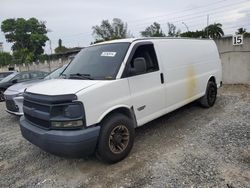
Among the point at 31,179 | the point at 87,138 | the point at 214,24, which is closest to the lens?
the point at 87,138

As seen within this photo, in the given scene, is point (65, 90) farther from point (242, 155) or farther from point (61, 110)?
point (242, 155)

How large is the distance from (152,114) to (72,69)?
5.94 ft

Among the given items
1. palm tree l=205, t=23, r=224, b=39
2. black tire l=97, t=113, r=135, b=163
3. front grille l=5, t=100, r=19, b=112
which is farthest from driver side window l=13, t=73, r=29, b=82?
palm tree l=205, t=23, r=224, b=39

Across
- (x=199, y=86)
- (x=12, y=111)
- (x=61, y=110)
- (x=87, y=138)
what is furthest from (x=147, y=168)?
(x=12, y=111)

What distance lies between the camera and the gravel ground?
3.36 m

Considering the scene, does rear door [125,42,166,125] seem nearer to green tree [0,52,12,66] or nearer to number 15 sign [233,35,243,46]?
number 15 sign [233,35,243,46]

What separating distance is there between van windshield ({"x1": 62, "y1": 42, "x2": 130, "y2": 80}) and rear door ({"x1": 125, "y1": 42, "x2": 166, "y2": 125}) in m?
0.22

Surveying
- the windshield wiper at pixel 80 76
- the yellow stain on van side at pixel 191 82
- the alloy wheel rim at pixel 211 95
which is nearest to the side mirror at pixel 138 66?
the windshield wiper at pixel 80 76

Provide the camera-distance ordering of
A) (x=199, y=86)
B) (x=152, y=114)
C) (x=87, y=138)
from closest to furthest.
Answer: (x=87, y=138)
(x=152, y=114)
(x=199, y=86)

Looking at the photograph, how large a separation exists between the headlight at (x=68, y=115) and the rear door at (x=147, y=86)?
109cm

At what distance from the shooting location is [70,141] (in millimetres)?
Result: 3260

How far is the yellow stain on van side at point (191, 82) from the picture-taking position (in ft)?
18.3

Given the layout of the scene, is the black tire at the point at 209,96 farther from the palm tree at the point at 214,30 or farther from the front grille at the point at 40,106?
the palm tree at the point at 214,30

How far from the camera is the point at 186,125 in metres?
5.52
